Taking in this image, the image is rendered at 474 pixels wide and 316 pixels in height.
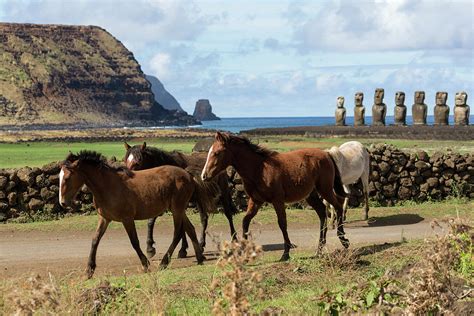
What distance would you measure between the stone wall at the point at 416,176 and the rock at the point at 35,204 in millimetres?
9333

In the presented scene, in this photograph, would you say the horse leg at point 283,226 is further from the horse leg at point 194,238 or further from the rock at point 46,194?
the rock at point 46,194

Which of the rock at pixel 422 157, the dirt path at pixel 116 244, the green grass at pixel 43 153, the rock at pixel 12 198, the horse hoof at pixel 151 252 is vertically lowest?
the dirt path at pixel 116 244

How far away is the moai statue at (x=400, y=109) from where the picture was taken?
4454 cm

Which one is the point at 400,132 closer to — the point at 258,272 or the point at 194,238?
the point at 194,238

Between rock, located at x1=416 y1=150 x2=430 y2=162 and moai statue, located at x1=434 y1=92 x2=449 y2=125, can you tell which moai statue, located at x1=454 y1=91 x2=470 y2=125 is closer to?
moai statue, located at x1=434 y1=92 x2=449 y2=125

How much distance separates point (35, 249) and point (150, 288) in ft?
26.6

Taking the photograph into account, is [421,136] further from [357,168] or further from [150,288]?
[150,288]

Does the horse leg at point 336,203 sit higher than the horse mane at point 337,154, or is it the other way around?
the horse mane at point 337,154

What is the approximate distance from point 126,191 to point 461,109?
3305 centimetres

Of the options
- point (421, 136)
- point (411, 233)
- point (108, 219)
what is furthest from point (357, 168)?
point (421, 136)

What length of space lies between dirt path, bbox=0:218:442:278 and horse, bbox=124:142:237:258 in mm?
311

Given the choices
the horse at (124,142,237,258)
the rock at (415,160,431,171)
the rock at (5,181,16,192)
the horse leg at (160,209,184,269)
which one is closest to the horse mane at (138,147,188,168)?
the horse at (124,142,237,258)

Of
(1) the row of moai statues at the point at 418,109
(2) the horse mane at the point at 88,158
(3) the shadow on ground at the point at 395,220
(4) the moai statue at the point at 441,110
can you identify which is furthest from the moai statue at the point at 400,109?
(2) the horse mane at the point at 88,158

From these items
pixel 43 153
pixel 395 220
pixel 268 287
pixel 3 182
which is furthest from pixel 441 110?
pixel 268 287
